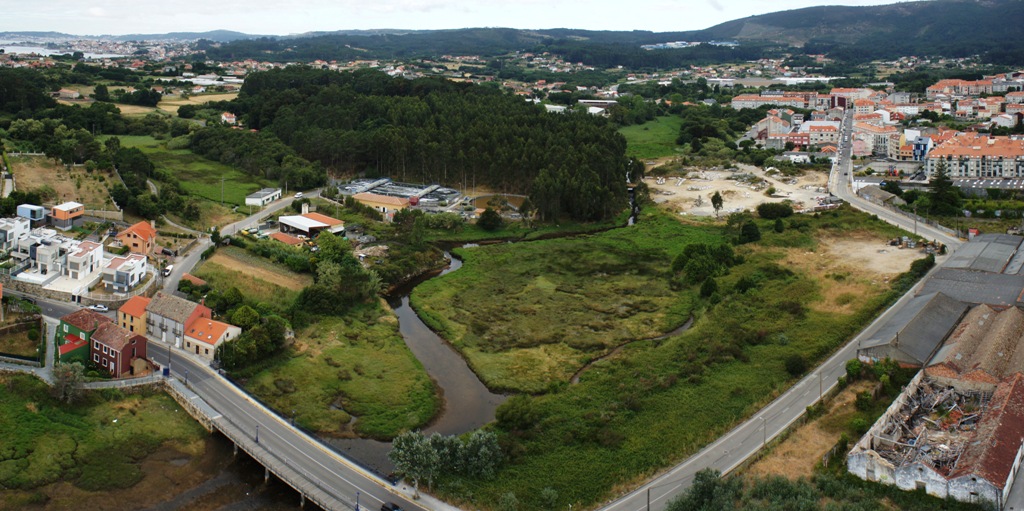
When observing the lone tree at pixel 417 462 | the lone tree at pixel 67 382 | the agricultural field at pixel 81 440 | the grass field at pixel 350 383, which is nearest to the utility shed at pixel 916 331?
the grass field at pixel 350 383

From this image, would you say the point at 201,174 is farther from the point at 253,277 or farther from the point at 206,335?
the point at 206,335

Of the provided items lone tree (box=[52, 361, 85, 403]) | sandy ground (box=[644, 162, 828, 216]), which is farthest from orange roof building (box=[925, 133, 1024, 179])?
lone tree (box=[52, 361, 85, 403])

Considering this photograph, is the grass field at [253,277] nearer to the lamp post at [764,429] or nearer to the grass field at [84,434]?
the grass field at [84,434]

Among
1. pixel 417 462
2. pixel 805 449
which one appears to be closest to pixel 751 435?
pixel 805 449

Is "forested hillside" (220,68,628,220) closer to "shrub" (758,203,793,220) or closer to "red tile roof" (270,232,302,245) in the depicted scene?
"shrub" (758,203,793,220)

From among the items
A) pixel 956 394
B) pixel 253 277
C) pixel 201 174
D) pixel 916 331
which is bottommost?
pixel 253 277

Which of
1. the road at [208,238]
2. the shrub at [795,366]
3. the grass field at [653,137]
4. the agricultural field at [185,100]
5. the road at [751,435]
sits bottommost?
the road at [751,435]
